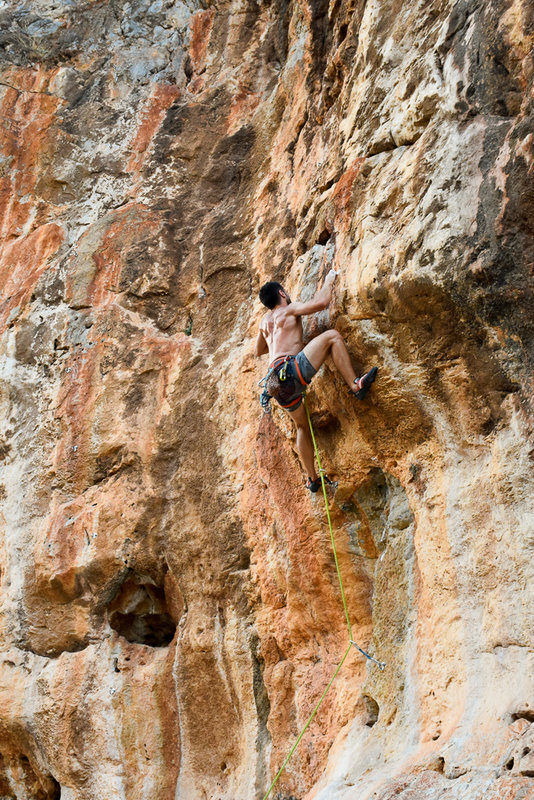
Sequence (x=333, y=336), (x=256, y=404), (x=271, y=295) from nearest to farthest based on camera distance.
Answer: (x=333, y=336) → (x=271, y=295) → (x=256, y=404)

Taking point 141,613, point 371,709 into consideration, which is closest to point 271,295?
point 371,709

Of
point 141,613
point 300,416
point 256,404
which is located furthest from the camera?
point 141,613

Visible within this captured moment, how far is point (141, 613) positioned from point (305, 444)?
2.96 meters

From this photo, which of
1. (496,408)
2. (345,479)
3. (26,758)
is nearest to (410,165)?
(496,408)

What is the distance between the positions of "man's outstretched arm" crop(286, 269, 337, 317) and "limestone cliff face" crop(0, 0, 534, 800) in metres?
0.13

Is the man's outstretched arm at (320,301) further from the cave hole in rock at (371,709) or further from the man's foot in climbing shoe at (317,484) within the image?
the cave hole in rock at (371,709)

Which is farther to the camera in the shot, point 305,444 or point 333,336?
point 305,444

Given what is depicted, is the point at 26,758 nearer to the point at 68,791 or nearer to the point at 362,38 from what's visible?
the point at 68,791

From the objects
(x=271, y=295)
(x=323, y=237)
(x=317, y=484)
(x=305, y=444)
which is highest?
(x=323, y=237)

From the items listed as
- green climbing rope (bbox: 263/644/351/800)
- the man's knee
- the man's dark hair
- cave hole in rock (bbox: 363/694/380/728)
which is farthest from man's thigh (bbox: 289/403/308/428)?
cave hole in rock (bbox: 363/694/380/728)

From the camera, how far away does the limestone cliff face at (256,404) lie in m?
5.06

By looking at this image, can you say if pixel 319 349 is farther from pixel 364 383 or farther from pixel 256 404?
pixel 256 404

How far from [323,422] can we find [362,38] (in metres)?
3.41

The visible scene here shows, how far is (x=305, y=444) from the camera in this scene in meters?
6.59
